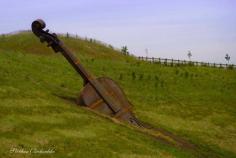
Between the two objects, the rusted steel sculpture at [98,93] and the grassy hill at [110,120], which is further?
the rusted steel sculpture at [98,93]

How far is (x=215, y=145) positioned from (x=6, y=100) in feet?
40.4

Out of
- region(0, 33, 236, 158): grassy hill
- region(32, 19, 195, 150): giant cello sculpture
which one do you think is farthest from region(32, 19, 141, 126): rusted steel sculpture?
region(0, 33, 236, 158): grassy hill

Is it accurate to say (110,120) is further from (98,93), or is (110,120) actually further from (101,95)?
(98,93)

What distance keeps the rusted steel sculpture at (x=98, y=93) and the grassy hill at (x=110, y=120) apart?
103cm

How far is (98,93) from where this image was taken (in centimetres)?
2722

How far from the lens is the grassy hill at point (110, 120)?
20.3 metres

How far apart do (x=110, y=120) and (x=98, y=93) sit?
1.89 meters

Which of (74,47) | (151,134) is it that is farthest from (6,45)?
(151,134)

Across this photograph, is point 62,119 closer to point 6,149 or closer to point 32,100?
point 32,100

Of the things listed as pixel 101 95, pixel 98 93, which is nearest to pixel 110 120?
pixel 101 95

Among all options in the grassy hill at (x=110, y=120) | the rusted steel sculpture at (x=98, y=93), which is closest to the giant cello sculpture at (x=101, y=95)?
the rusted steel sculpture at (x=98, y=93)

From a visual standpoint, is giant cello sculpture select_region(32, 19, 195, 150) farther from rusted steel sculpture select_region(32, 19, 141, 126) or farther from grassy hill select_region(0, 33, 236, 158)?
grassy hill select_region(0, 33, 236, 158)

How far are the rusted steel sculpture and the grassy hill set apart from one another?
1027 millimetres

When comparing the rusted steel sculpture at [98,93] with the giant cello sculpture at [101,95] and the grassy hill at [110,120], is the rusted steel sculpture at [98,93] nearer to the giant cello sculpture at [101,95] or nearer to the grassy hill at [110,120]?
the giant cello sculpture at [101,95]
